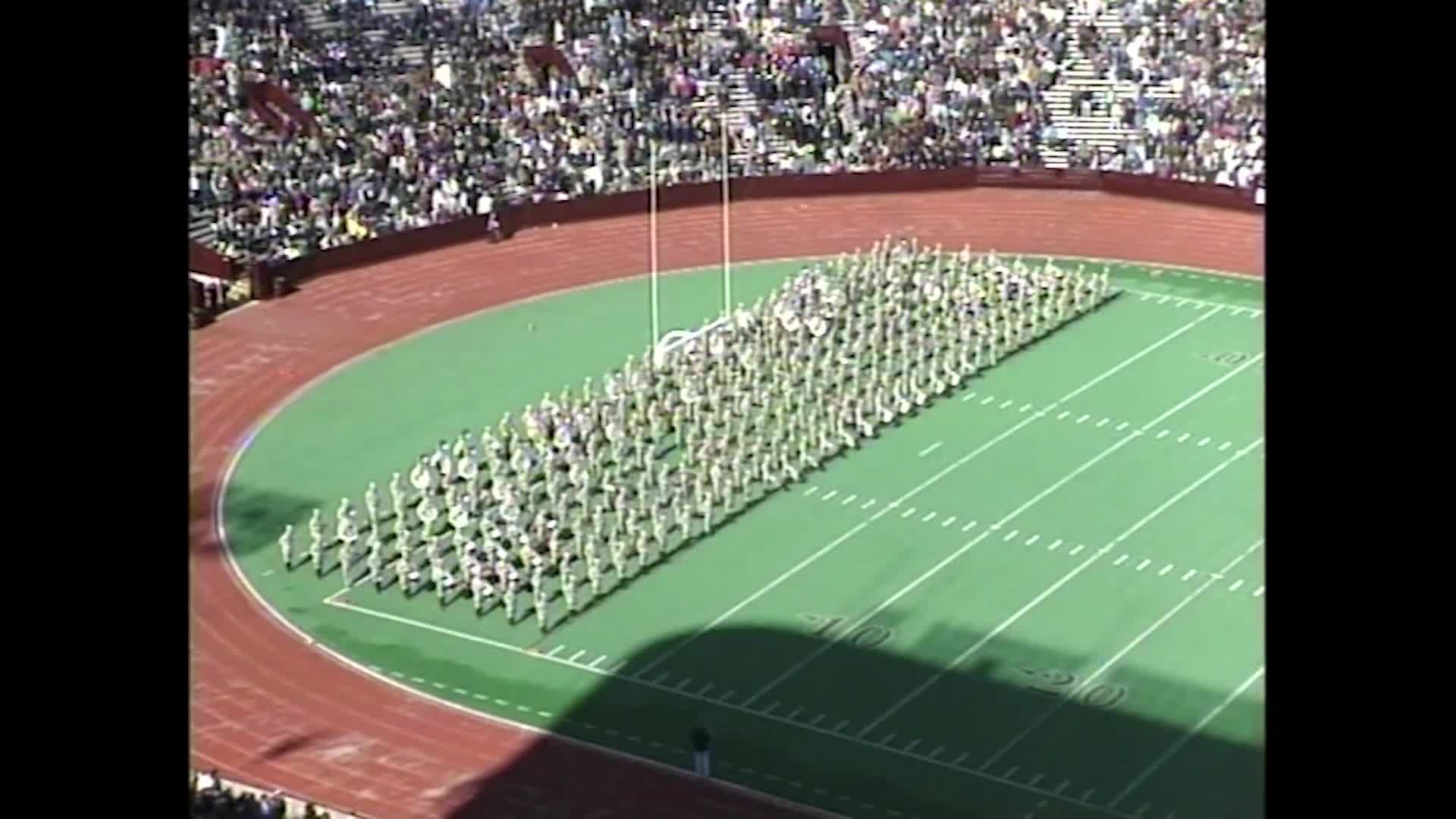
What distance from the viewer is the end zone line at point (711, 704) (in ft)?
41.3

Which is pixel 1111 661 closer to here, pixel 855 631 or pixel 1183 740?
pixel 1183 740

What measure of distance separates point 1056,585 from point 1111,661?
121 cm

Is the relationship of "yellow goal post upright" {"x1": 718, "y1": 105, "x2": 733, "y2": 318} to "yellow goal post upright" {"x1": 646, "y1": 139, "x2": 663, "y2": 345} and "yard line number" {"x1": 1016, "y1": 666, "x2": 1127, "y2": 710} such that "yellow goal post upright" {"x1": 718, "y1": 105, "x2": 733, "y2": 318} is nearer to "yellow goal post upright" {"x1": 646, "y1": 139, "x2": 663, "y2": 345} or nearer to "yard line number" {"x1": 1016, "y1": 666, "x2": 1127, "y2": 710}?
"yellow goal post upright" {"x1": 646, "y1": 139, "x2": 663, "y2": 345}

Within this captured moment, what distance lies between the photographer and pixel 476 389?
19.7 metres

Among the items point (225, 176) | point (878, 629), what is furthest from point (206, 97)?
point (878, 629)

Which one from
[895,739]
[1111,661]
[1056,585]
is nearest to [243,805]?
[895,739]

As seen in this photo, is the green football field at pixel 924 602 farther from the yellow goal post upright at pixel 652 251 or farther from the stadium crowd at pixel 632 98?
the stadium crowd at pixel 632 98

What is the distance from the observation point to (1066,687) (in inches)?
550

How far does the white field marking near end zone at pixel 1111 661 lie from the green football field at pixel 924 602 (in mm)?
22

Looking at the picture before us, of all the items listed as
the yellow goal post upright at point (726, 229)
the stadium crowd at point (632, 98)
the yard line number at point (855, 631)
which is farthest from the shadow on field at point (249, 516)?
the stadium crowd at point (632, 98)

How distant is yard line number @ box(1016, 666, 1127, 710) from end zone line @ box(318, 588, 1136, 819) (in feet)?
3.81

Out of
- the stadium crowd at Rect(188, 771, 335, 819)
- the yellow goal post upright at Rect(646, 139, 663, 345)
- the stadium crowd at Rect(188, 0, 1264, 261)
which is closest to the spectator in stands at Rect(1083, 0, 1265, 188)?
the stadium crowd at Rect(188, 0, 1264, 261)
